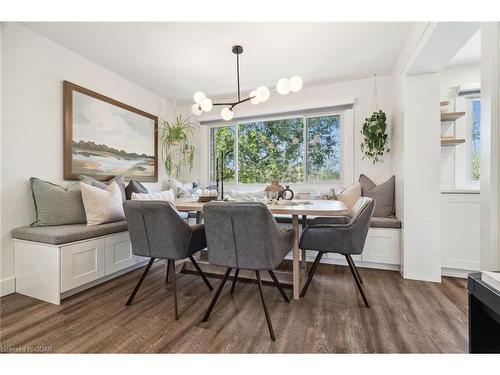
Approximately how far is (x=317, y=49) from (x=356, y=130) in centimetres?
126

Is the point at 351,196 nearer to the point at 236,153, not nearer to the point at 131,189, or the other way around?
the point at 236,153

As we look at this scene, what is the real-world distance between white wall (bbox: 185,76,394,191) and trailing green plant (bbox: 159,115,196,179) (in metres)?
0.99

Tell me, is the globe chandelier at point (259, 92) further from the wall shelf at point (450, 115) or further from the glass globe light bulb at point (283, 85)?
the wall shelf at point (450, 115)

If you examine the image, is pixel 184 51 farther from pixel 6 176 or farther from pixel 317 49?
pixel 6 176

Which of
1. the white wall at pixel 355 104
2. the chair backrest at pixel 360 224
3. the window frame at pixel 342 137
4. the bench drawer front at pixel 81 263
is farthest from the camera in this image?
the window frame at pixel 342 137

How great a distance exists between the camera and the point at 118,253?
92.4 inches

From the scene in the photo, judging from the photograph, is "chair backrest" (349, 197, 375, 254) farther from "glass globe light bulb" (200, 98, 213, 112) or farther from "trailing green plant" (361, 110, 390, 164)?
"glass globe light bulb" (200, 98, 213, 112)

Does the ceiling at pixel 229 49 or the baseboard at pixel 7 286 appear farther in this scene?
the ceiling at pixel 229 49

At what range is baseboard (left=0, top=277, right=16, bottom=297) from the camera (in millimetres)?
1947

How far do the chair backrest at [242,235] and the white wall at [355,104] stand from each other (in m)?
2.26

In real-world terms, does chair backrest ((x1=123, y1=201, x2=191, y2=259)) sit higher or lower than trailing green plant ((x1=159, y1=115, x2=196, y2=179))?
lower

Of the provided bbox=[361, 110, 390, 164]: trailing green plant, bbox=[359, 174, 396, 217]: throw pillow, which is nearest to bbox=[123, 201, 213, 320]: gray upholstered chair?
bbox=[359, 174, 396, 217]: throw pillow

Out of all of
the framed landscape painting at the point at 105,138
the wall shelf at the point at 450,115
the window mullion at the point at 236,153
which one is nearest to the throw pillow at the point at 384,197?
the wall shelf at the point at 450,115

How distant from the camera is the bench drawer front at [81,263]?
73.4 inches
